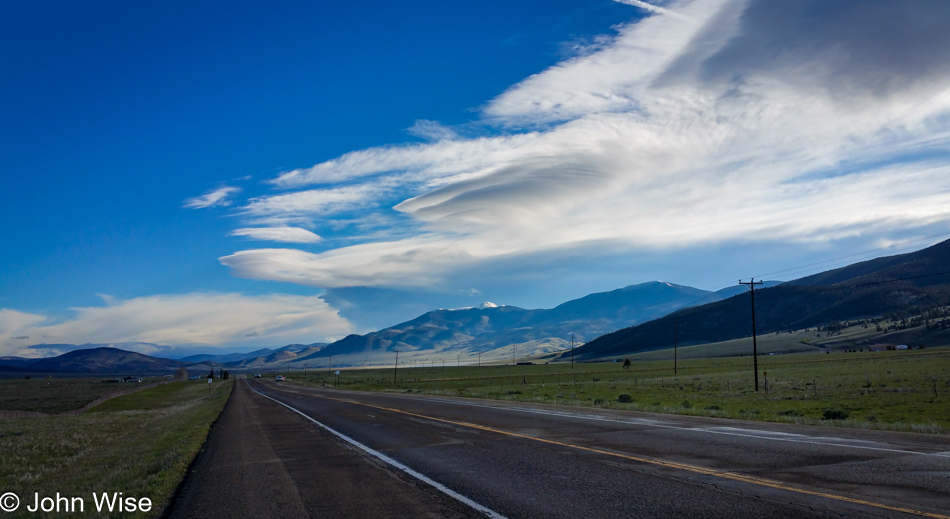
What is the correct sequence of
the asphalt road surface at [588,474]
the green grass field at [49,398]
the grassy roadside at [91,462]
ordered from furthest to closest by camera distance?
the green grass field at [49,398] → the grassy roadside at [91,462] → the asphalt road surface at [588,474]

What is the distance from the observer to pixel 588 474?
10000mm

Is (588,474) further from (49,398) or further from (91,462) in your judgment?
(49,398)

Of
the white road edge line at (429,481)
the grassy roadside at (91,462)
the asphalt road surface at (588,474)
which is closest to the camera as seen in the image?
the asphalt road surface at (588,474)

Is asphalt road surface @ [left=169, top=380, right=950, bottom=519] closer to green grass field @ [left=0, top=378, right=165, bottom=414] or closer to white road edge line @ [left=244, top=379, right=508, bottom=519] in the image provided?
white road edge line @ [left=244, top=379, right=508, bottom=519]

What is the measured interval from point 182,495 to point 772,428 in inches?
573

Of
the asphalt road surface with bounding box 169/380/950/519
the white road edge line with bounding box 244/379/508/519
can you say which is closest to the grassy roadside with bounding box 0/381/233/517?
the asphalt road surface with bounding box 169/380/950/519

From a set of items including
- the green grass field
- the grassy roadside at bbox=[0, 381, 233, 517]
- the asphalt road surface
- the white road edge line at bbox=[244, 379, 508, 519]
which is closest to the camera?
the asphalt road surface

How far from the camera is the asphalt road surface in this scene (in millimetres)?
7707

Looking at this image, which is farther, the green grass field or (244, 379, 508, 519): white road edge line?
the green grass field

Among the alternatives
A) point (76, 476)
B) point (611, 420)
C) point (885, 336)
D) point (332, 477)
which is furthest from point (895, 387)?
point (885, 336)

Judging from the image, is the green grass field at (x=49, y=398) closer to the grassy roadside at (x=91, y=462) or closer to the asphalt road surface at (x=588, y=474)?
the grassy roadside at (x=91, y=462)

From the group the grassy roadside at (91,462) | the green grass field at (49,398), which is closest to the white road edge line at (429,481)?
the grassy roadside at (91,462)

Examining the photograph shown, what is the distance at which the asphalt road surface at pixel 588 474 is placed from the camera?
7.71m

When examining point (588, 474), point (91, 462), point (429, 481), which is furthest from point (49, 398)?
point (588, 474)
